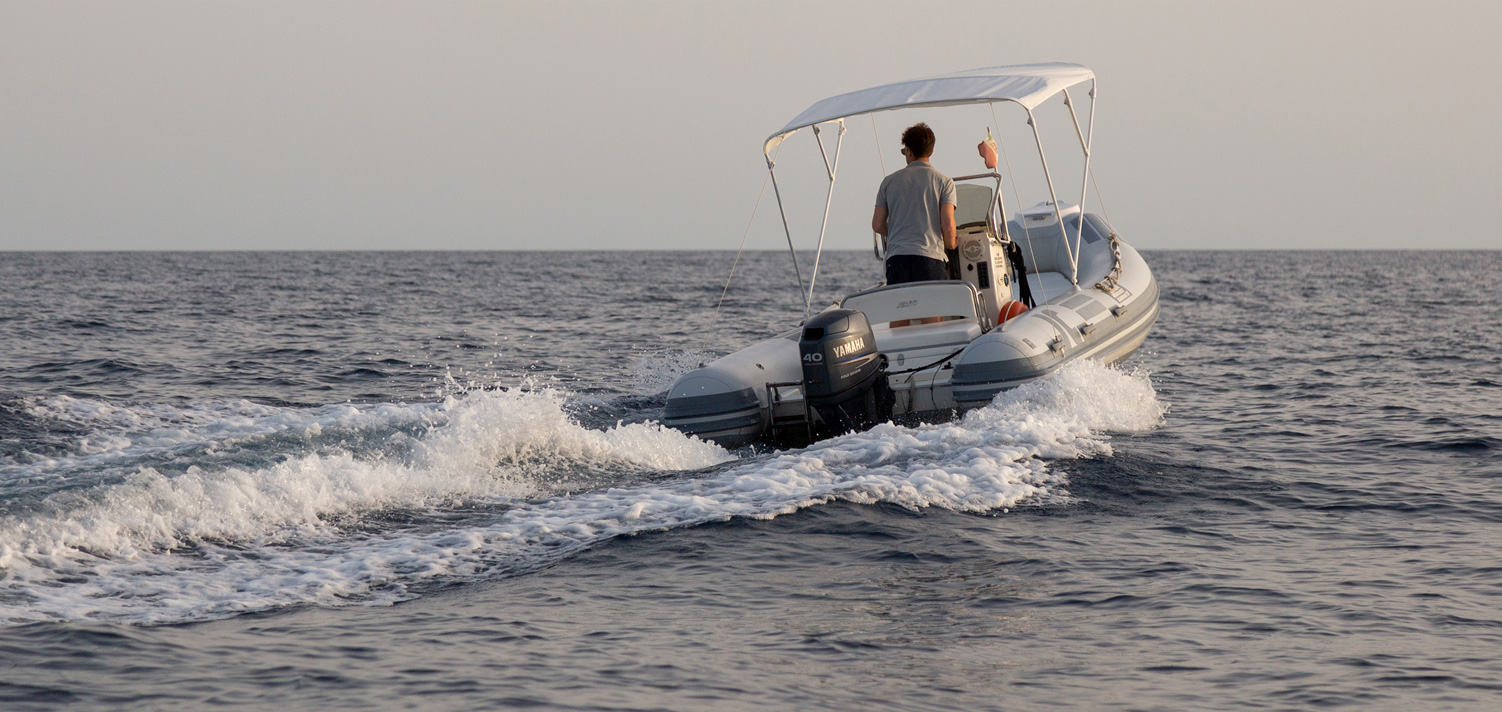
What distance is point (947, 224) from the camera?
730 cm

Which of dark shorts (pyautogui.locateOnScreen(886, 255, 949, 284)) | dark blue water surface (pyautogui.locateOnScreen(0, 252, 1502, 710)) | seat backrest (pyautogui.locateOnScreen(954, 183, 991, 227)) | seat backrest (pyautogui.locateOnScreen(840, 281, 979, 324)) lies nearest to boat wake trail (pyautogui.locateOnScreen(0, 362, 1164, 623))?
dark blue water surface (pyautogui.locateOnScreen(0, 252, 1502, 710))

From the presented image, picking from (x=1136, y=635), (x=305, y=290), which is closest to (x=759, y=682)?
(x=1136, y=635)

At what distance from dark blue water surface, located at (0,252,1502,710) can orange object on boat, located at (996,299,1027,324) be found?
79 cm

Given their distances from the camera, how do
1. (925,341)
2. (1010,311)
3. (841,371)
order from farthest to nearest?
(1010,311), (925,341), (841,371)

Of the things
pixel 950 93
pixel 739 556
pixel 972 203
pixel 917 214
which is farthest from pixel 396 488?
pixel 972 203

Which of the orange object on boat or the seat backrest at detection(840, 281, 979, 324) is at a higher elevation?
the seat backrest at detection(840, 281, 979, 324)

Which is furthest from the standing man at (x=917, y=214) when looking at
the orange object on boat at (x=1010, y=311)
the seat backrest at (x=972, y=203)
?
the seat backrest at (x=972, y=203)

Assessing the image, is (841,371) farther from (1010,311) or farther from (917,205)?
(1010,311)

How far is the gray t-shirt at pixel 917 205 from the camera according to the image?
7.26 meters

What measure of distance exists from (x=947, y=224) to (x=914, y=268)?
1.19 ft

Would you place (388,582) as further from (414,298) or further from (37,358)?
(414,298)

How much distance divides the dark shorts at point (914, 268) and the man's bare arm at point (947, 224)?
137mm

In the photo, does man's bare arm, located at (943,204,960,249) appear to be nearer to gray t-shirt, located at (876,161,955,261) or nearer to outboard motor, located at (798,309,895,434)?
gray t-shirt, located at (876,161,955,261)

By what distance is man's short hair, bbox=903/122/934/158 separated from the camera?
7.32 metres
